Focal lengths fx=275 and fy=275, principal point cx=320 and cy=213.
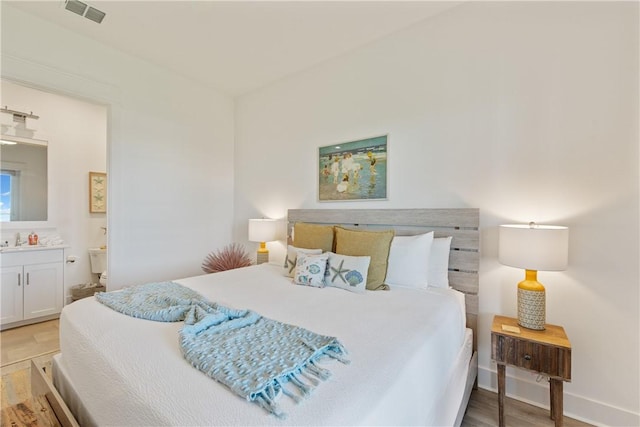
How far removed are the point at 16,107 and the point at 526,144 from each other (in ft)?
16.8

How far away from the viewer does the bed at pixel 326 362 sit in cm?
78

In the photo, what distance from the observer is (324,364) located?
3.19ft

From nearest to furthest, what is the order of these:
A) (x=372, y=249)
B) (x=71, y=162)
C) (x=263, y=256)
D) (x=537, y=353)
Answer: (x=537, y=353)
(x=372, y=249)
(x=263, y=256)
(x=71, y=162)

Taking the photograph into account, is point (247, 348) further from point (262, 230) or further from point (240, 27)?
point (240, 27)

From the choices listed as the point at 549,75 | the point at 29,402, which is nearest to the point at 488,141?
the point at 549,75

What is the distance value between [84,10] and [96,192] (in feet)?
7.62

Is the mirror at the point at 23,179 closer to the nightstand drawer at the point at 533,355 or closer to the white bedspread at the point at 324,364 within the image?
the white bedspread at the point at 324,364

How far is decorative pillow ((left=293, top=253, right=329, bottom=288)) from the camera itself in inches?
80.0

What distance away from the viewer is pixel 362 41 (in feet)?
8.49

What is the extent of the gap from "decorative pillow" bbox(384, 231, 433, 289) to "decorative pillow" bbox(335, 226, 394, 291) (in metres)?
0.07

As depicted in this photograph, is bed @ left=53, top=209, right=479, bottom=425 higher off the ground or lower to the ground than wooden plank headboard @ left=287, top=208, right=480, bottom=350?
lower

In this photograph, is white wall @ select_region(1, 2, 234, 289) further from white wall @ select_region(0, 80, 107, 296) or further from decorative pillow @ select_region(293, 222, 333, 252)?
decorative pillow @ select_region(293, 222, 333, 252)

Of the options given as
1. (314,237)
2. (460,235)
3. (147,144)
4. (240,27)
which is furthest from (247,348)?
(147,144)

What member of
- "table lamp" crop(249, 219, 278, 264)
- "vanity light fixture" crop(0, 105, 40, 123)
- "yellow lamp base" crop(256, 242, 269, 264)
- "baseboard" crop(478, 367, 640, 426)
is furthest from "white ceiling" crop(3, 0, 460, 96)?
"baseboard" crop(478, 367, 640, 426)
